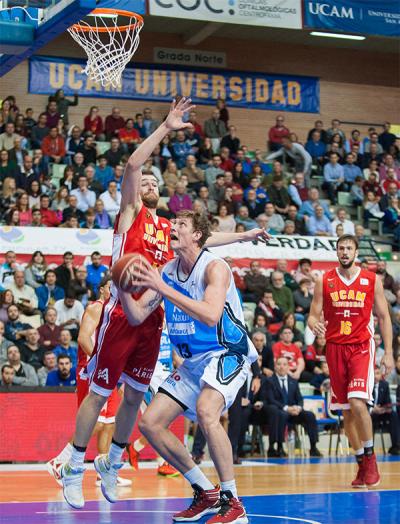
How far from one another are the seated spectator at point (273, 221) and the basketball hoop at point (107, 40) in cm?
945

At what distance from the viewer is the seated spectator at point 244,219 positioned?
20.1 m

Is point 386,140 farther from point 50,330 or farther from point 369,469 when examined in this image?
point 369,469

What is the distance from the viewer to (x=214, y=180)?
2164cm

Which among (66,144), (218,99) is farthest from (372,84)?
(66,144)

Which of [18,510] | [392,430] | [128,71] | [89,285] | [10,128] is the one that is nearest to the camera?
[18,510]

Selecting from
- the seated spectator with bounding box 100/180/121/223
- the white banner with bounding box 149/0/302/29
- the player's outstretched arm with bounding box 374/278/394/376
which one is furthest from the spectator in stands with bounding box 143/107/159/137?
the player's outstretched arm with bounding box 374/278/394/376

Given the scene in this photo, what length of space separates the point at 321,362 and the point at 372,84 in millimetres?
14422

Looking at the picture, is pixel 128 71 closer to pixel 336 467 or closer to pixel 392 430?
pixel 392 430

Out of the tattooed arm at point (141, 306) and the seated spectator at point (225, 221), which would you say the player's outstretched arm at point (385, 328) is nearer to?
the tattooed arm at point (141, 306)

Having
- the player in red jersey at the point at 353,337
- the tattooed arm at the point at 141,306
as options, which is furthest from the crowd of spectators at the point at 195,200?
the tattooed arm at the point at 141,306

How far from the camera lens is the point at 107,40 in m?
11.0

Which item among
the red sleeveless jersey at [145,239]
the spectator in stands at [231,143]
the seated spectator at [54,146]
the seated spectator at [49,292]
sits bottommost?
the seated spectator at [49,292]

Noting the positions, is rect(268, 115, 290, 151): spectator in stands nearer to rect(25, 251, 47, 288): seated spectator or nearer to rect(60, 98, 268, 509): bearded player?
rect(25, 251, 47, 288): seated spectator

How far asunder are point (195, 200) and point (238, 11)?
4875mm
